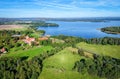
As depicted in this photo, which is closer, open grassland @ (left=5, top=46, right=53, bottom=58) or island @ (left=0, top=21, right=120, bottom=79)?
island @ (left=0, top=21, right=120, bottom=79)

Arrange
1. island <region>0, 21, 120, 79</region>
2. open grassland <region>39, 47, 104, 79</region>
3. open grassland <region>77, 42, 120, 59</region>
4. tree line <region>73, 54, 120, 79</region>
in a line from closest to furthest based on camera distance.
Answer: tree line <region>73, 54, 120, 79</region> → island <region>0, 21, 120, 79</region> → open grassland <region>39, 47, 104, 79</region> → open grassland <region>77, 42, 120, 59</region>

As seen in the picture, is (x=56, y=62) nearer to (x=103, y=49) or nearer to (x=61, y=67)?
(x=61, y=67)

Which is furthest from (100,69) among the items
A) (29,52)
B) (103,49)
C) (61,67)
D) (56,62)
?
(29,52)

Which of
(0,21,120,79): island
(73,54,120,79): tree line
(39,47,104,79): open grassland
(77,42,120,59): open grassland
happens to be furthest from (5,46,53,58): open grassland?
(73,54,120,79): tree line

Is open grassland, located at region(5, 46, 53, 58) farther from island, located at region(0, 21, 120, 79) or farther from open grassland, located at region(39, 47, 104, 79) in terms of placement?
open grassland, located at region(39, 47, 104, 79)

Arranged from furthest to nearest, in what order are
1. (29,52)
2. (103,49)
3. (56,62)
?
(103,49) < (29,52) < (56,62)

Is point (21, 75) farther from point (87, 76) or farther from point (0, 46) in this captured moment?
point (0, 46)

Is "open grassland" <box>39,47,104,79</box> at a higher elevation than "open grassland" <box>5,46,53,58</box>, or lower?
lower

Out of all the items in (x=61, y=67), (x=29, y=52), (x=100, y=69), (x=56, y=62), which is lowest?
(x=61, y=67)

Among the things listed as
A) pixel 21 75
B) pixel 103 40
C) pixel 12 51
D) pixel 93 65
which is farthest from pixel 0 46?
pixel 103 40
